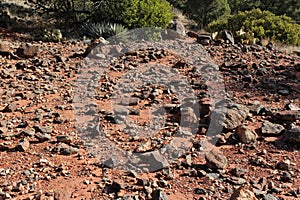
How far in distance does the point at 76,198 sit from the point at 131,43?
5.35m

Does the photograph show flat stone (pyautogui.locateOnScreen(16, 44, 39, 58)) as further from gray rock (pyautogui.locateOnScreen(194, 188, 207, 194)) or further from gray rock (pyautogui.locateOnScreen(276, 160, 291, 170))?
gray rock (pyautogui.locateOnScreen(276, 160, 291, 170))

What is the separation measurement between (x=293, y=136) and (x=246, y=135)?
0.52m

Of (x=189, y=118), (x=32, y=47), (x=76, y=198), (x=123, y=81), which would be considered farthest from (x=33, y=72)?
(x=76, y=198)

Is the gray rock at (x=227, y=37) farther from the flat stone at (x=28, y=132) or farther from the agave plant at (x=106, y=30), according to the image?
the flat stone at (x=28, y=132)

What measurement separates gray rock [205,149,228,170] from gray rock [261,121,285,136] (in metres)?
0.84

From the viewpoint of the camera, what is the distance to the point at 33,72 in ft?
20.9

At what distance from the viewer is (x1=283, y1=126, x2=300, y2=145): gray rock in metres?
4.05

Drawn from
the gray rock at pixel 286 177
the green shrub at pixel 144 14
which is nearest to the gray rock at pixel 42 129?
the gray rock at pixel 286 177

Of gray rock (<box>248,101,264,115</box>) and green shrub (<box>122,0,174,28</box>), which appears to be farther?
green shrub (<box>122,0,174,28</box>)

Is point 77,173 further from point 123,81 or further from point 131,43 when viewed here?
point 131,43

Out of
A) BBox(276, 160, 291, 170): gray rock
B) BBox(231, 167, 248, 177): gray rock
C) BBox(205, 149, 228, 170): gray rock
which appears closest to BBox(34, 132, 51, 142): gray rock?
BBox(205, 149, 228, 170): gray rock

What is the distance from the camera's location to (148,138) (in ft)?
13.8

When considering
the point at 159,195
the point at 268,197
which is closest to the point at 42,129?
the point at 159,195

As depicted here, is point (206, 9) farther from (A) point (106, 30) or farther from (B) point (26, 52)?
(B) point (26, 52)
